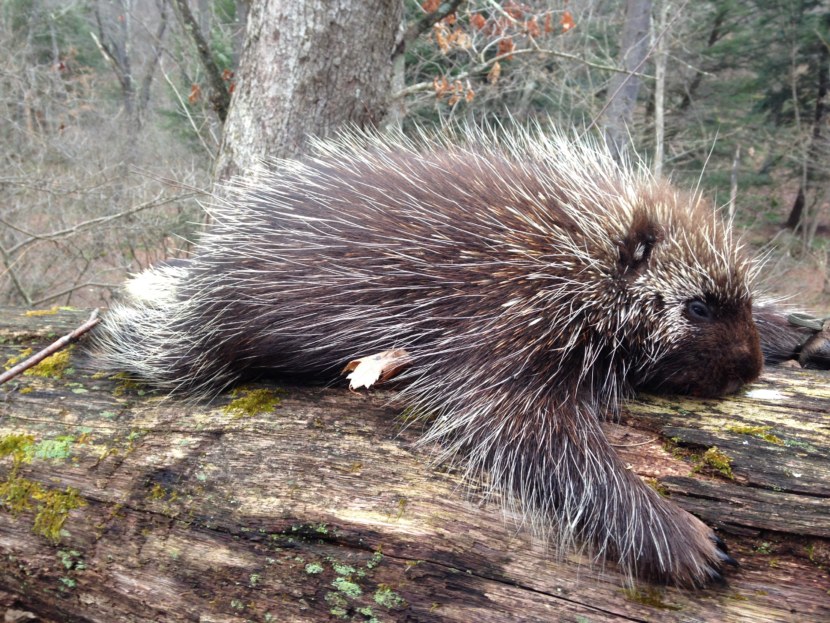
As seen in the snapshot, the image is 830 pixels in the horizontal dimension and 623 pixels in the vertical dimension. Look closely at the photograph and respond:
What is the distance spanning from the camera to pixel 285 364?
2500 mm

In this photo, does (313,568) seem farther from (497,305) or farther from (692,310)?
(692,310)

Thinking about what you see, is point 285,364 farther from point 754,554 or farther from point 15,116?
point 15,116

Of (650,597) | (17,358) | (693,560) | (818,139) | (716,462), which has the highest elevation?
(818,139)

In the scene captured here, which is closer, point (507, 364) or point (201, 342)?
point (507, 364)

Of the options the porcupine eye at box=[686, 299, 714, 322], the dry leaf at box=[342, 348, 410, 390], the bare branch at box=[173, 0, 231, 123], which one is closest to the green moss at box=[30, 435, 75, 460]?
the dry leaf at box=[342, 348, 410, 390]

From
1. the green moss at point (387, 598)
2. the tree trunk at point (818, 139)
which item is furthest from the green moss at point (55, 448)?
the tree trunk at point (818, 139)

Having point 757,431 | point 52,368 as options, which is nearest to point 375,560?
point 757,431

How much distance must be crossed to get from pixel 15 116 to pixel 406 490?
11.9 metres

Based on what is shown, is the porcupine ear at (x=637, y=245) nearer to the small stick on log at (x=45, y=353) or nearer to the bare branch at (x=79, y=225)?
the small stick on log at (x=45, y=353)

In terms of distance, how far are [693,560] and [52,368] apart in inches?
109

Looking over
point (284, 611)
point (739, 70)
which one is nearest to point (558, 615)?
point (284, 611)

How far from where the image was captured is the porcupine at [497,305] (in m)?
2.15

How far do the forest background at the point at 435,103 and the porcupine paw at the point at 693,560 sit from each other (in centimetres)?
298

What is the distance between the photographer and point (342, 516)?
1911 millimetres
